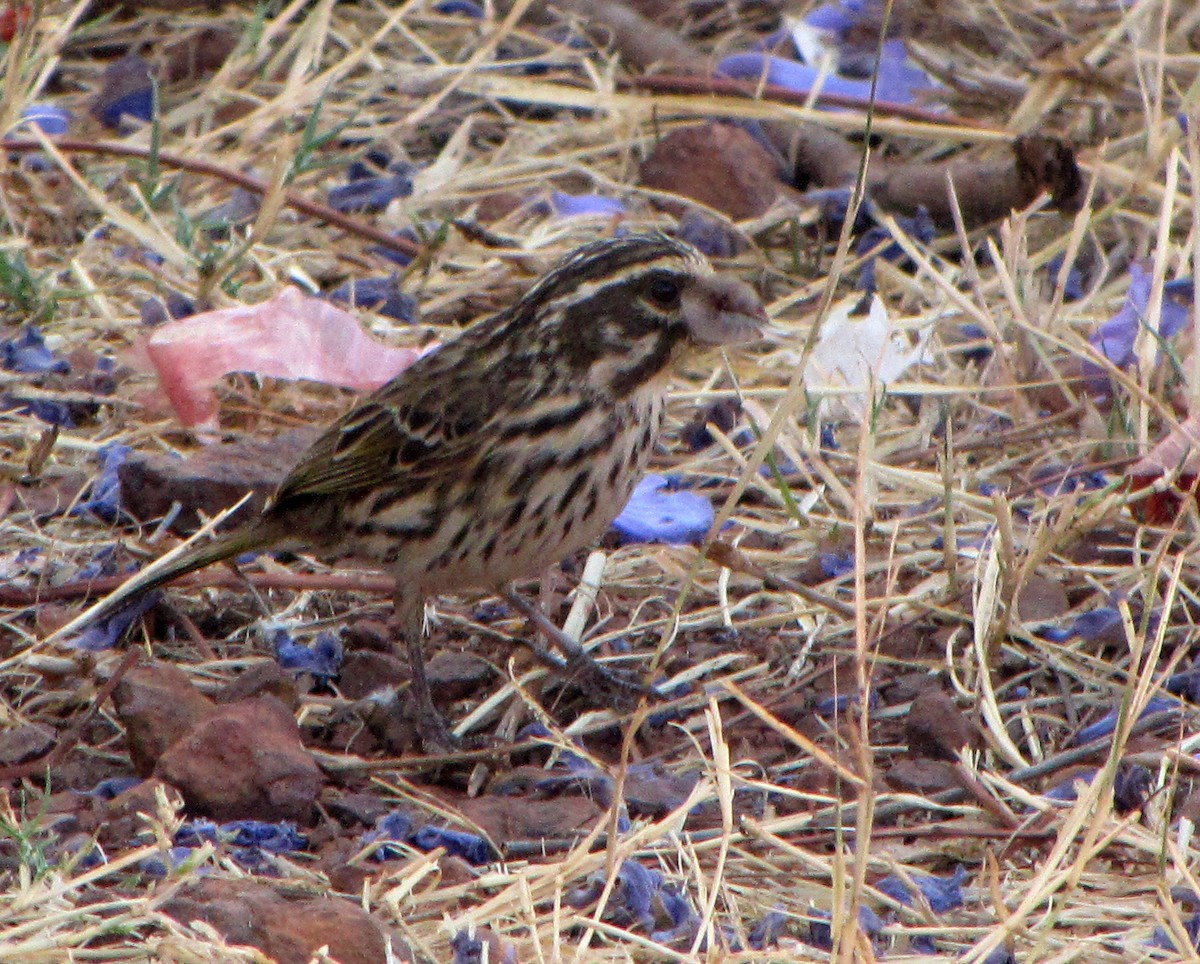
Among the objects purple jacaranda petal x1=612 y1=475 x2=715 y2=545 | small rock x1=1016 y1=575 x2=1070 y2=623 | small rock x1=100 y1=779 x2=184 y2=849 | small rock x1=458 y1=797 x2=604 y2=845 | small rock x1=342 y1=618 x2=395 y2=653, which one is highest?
small rock x1=100 y1=779 x2=184 y2=849

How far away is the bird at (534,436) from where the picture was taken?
5.24m

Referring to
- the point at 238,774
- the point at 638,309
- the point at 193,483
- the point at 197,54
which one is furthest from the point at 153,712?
the point at 197,54

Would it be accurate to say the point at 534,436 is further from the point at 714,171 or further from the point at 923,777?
the point at 714,171

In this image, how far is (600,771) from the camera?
4.91m

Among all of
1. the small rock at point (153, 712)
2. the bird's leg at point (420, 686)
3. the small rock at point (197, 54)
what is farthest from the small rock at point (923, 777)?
the small rock at point (197, 54)

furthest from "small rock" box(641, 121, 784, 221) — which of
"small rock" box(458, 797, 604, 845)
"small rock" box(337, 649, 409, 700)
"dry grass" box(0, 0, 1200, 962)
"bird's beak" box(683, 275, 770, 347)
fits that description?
"small rock" box(458, 797, 604, 845)

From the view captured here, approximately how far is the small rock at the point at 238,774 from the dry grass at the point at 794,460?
34 cm

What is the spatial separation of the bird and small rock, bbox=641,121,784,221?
2.52m

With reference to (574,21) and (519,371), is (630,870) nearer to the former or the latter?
(519,371)

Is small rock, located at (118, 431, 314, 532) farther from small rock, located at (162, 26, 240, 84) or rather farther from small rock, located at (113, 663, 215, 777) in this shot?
small rock, located at (162, 26, 240, 84)

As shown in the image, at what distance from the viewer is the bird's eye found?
17.4 ft

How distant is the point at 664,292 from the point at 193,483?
161 centimetres

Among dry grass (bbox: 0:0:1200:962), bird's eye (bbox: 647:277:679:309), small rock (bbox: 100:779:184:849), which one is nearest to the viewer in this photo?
dry grass (bbox: 0:0:1200:962)

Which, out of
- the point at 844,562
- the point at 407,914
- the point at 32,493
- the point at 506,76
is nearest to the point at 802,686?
the point at 844,562
